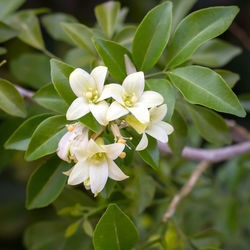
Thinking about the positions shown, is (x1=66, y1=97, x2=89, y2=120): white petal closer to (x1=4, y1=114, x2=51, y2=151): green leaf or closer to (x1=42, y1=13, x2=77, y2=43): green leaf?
(x1=4, y1=114, x2=51, y2=151): green leaf

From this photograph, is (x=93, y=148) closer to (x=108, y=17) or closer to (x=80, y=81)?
(x=80, y=81)

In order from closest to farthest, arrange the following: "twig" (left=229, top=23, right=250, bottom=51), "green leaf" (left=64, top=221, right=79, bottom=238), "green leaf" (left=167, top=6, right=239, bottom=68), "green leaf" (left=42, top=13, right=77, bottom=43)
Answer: "green leaf" (left=167, top=6, right=239, bottom=68) < "green leaf" (left=64, top=221, right=79, bottom=238) < "green leaf" (left=42, top=13, right=77, bottom=43) < "twig" (left=229, top=23, right=250, bottom=51)

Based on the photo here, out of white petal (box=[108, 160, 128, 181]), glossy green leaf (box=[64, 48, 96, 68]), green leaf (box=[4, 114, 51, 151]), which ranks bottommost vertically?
glossy green leaf (box=[64, 48, 96, 68])

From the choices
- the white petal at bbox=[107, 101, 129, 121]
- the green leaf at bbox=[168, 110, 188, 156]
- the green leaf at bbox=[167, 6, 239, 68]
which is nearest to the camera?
the white petal at bbox=[107, 101, 129, 121]

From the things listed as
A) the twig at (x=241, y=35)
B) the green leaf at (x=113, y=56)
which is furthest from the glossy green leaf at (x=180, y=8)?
the twig at (x=241, y=35)

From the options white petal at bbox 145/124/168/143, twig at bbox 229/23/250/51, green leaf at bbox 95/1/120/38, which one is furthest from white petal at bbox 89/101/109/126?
twig at bbox 229/23/250/51

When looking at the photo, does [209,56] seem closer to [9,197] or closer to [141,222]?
[141,222]

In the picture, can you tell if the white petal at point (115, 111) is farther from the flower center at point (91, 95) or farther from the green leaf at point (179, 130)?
the green leaf at point (179, 130)

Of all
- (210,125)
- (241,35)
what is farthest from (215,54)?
(241,35)
